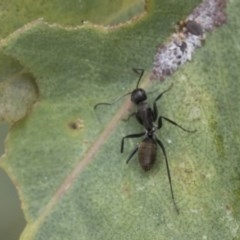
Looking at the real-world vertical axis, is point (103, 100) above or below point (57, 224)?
above

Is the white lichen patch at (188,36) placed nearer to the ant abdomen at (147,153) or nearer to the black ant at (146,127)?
the black ant at (146,127)

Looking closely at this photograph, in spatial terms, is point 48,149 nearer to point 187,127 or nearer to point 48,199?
point 48,199

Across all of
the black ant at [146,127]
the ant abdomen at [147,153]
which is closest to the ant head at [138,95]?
the black ant at [146,127]

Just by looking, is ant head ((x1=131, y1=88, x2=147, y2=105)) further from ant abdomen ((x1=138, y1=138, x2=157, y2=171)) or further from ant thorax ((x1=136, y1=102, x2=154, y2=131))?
ant abdomen ((x1=138, y1=138, x2=157, y2=171))

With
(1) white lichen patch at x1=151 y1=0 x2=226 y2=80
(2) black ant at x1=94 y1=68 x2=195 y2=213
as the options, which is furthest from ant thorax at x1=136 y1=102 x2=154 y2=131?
(1) white lichen patch at x1=151 y1=0 x2=226 y2=80

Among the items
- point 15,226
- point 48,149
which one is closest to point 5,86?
point 48,149

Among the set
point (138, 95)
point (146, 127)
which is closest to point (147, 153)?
point (146, 127)
